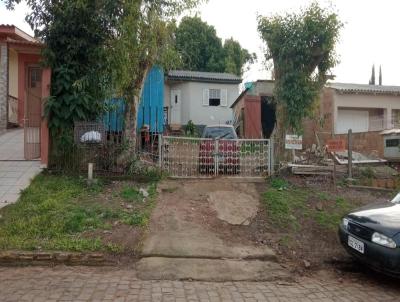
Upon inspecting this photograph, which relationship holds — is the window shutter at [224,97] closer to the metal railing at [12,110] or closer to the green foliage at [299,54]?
the metal railing at [12,110]

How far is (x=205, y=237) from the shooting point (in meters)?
7.77

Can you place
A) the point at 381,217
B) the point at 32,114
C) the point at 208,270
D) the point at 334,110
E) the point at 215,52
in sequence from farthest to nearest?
the point at 215,52
the point at 334,110
the point at 32,114
the point at 208,270
the point at 381,217

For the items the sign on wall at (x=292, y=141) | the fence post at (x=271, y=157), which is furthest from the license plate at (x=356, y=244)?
the sign on wall at (x=292, y=141)

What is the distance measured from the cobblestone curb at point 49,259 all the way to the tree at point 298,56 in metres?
6.50

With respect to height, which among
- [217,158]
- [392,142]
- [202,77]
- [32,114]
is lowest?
[217,158]

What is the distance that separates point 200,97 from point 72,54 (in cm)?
1461

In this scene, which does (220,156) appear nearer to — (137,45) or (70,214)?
(137,45)

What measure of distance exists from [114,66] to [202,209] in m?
4.26

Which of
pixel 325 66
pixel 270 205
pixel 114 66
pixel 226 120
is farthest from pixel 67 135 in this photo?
pixel 226 120

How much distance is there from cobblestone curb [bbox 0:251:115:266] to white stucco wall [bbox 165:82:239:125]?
1874cm

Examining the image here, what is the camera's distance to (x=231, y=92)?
84.8ft

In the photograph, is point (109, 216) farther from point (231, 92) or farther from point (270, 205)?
point (231, 92)

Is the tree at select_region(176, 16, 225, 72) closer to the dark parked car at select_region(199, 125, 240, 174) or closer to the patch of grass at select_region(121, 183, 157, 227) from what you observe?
the dark parked car at select_region(199, 125, 240, 174)

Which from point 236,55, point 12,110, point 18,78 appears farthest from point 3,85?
point 236,55
